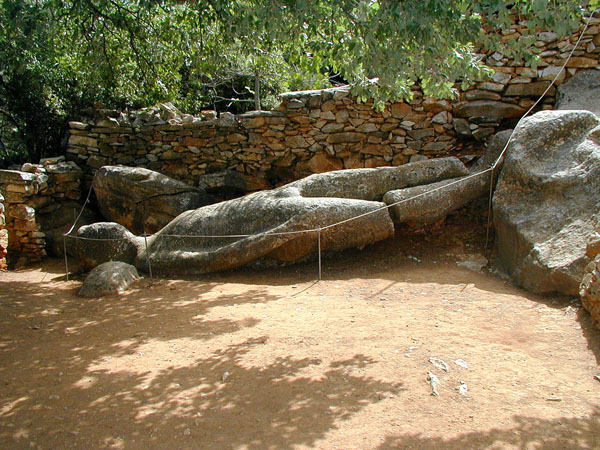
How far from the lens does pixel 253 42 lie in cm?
429

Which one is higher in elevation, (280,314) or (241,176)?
(241,176)

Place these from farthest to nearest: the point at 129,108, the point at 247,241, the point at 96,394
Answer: the point at 129,108
the point at 247,241
the point at 96,394

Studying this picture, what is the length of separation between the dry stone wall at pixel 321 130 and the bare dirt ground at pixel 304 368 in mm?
3324

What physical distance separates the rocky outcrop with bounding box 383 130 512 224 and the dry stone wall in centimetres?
213

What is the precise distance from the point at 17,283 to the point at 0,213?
1391 mm

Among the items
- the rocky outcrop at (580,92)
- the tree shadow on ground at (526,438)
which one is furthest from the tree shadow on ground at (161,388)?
the rocky outcrop at (580,92)

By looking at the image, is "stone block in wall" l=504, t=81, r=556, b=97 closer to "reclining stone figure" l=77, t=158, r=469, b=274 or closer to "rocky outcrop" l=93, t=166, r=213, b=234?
"reclining stone figure" l=77, t=158, r=469, b=274

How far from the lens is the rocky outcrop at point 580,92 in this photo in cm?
628

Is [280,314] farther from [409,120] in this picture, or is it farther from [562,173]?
[409,120]

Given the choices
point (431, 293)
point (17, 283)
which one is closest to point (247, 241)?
point (431, 293)

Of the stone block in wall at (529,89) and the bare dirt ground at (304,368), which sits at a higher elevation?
the stone block in wall at (529,89)

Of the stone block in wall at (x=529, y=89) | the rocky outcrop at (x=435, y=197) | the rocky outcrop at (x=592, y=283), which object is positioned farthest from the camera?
the stone block in wall at (x=529, y=89)

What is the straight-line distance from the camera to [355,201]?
511cm

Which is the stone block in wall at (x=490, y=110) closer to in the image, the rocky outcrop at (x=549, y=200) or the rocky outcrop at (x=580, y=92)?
the rocky outcrop at (x=580, y=92)
